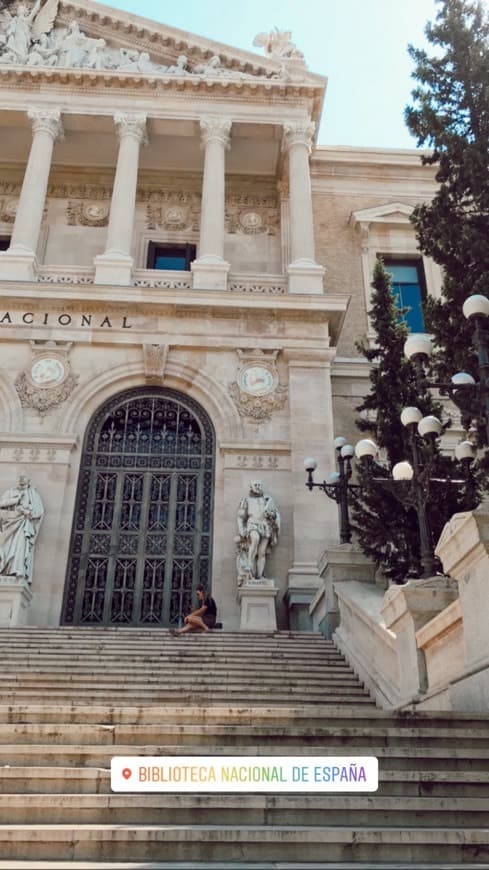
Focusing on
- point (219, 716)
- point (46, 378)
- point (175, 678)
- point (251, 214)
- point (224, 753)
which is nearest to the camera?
point (224, 753)

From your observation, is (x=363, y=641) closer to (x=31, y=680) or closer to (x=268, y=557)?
(x=31, y=680)

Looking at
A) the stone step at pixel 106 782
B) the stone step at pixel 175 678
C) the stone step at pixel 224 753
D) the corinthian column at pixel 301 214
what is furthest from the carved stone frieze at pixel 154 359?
the stone step at pixel 106 782

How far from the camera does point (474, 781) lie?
5035mm

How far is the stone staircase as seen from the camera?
13.5 ft

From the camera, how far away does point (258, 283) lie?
62.7 ft

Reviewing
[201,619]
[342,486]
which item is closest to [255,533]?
[342,486]

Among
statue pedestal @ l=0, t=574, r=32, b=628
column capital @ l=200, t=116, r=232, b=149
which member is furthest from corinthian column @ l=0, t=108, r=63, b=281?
statue pedestal @ l=0, t=574, r=32, b=628

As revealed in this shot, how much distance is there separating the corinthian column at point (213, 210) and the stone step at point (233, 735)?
1327 cm

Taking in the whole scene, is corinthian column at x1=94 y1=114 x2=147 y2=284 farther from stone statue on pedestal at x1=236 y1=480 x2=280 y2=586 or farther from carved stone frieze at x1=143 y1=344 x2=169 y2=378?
stone statue on pedestal at x1=236 y1=480 x2=280 y2=586

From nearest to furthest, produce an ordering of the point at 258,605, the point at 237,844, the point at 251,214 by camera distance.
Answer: the point at 237,844 → the point at 258,605 → the point at 251,214

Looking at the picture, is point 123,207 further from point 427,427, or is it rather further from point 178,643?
point 178,643

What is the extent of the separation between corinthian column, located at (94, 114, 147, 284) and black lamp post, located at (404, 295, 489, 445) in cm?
1022

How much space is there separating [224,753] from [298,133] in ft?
58.9

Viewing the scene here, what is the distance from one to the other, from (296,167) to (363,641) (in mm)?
13985
